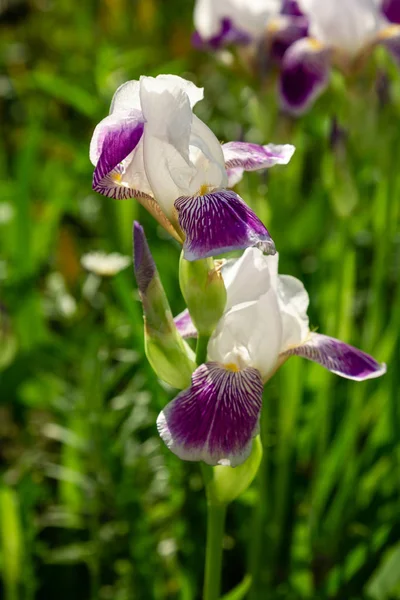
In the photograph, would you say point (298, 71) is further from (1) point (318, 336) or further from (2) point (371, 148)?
(1) point (318, 336)

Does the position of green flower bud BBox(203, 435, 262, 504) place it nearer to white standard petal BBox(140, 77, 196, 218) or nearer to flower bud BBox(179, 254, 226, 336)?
flower bud BBox(179, 254, 226, 336)

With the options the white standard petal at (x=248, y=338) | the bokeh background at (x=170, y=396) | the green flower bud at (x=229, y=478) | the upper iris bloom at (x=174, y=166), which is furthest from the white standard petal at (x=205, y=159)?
the bokeh background at (x=170, y=396)

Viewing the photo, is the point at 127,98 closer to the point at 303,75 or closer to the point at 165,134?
the point at 165,134

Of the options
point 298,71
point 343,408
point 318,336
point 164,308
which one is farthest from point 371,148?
point 164,308

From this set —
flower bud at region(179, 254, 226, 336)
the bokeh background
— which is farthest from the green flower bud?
the bokeh background

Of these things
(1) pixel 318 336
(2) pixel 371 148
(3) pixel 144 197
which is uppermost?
(3) pixel 144 197
